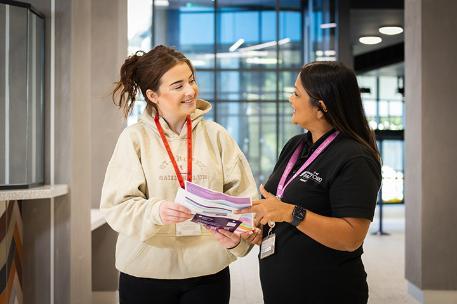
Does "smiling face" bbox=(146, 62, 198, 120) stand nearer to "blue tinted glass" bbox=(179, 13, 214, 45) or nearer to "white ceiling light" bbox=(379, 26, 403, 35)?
"white ceiling light" bbox=(379, 26, 403, 35)

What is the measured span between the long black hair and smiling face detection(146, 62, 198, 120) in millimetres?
460

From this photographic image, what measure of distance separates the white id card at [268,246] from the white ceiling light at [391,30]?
11.1 m

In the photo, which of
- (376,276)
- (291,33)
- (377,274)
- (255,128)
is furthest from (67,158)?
(291,33)

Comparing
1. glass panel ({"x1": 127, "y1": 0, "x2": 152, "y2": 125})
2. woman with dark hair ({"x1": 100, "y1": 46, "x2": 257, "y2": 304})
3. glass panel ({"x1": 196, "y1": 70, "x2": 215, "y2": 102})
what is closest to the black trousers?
woman with dark hair ({"x1": 100, "y1": 46, "x2": 257, "y2": 304})

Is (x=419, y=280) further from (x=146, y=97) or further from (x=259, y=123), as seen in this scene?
(x=259, y=123)

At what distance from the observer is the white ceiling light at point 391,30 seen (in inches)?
493

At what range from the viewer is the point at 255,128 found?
14516 mm

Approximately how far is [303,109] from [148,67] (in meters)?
0.62

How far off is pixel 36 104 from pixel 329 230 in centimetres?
249

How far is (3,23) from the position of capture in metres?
3.58

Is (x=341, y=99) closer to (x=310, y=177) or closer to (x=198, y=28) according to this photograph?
(x=310, y=177)

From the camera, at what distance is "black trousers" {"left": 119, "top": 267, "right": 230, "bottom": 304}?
2.19 m

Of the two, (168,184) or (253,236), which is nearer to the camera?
(168,184)

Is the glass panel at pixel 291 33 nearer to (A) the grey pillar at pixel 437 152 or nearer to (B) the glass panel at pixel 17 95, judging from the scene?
(A) the grey pillar at pixel 437 152
